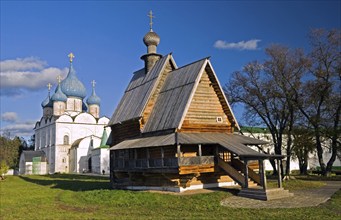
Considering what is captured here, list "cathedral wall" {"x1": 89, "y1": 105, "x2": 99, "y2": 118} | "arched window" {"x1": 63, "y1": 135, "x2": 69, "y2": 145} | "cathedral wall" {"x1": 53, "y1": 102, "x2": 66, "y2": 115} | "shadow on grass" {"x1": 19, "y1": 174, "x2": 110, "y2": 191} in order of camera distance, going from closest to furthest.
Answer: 1. "shadow on grass" {"x1": 19, "y1": 174, "x2": 110, "y2": 191}
2. "arched window" {"x1": 63, "y1": 135, "x2": 69, "y2": 145}
3. "cathedral wall" {"x1": 53, "y1": 102, "x2": 66, "y2": 115}
4. "cathedral wall" {"x1": 89, "y1": 105, "x2": 99, "y2": 118}

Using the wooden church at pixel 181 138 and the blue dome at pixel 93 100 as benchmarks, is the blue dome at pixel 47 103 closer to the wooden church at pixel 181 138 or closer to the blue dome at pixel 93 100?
the blue dome at pixel 93 100

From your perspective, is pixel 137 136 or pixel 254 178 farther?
pixel 137 136

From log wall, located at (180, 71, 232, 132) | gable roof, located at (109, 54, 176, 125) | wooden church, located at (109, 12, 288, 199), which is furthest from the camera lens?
gable roof, located at (109, 54, 176, 125)

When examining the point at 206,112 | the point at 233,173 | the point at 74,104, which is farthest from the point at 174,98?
the point at 74,104

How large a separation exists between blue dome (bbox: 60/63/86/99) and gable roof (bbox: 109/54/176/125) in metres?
40.6

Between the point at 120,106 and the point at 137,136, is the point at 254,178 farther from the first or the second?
the point at 120,106

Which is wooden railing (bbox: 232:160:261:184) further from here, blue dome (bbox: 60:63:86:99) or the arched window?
blue dome (bbox: 60:63:86:99)

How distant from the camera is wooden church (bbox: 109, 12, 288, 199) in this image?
17.3 meters

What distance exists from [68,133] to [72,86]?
30.9ft

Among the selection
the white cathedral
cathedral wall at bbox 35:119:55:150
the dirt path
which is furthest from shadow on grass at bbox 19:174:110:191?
cathedral wall at bbox 35:119:55:150

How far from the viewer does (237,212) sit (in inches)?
488

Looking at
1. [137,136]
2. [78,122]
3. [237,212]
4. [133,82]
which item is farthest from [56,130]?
[237,212]

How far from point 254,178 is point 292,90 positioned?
1268 centimetres

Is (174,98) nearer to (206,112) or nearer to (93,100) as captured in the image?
(206,112)
